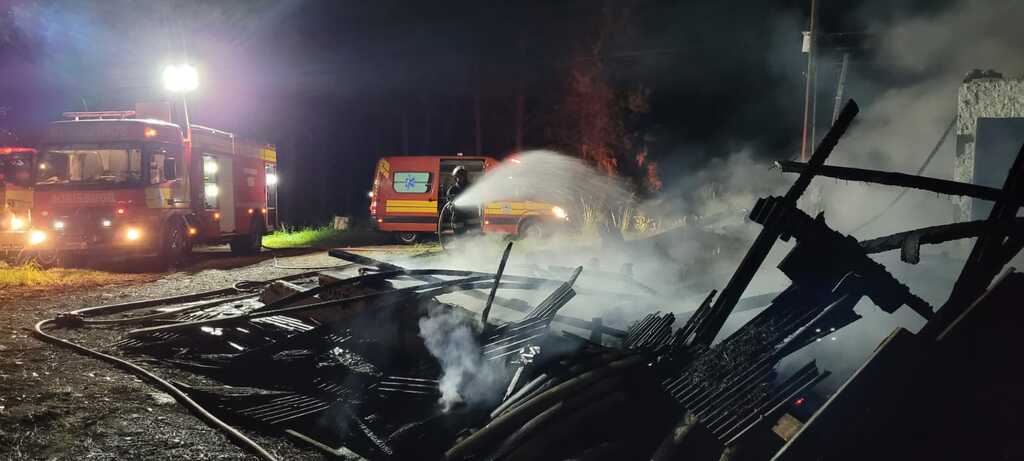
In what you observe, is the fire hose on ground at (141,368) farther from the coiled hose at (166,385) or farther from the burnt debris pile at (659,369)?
the burnt debris pile at (659,369)

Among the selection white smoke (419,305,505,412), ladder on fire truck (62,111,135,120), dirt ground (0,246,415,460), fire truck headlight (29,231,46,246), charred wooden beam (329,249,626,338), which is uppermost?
ladder on fire truck (62,111,135,120)

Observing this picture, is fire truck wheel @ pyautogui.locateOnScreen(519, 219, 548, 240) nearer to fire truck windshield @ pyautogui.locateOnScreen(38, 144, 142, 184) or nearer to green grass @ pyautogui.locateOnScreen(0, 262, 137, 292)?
fire truck windshield @ pyautogui.locateOnScreen(38, 144, 142, 184)

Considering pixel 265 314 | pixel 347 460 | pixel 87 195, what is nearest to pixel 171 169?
pixel 87 195

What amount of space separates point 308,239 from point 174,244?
6333 mm

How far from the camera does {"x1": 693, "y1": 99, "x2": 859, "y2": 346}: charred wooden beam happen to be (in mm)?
3020

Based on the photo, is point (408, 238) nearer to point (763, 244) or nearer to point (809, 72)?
point (809, 72)

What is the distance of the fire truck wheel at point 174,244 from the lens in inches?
480

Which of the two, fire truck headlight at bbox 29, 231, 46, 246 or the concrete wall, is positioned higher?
the concrete wall

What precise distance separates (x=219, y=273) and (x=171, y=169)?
255cm

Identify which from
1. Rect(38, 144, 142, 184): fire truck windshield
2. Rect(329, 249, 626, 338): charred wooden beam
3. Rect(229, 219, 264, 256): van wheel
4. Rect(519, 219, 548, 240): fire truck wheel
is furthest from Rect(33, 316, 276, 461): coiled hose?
Rect(519, 219, 548, 240): fire truck wheel

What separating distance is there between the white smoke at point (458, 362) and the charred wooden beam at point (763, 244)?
1.54 meters

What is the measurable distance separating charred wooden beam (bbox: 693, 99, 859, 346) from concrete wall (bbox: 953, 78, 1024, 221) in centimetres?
833

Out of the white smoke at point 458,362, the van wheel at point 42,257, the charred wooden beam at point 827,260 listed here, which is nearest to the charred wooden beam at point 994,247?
the charred wooden beam at point 827,260

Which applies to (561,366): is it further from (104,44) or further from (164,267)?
(104,44)
